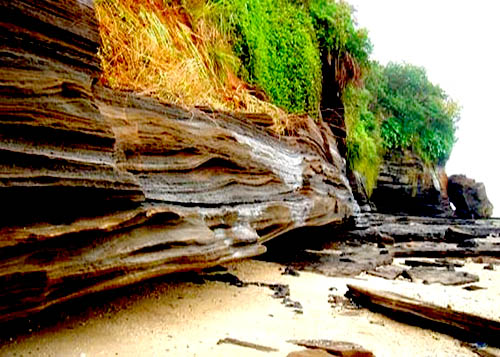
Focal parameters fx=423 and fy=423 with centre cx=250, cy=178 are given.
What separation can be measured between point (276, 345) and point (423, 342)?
81cm

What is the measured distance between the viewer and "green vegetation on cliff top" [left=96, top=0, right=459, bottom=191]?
2.97 m

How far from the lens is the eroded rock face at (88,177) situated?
157 cm

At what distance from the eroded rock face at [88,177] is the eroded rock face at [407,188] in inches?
411

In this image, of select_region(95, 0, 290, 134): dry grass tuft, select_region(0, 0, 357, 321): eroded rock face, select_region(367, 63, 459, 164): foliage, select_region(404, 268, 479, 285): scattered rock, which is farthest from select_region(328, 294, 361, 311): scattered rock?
select_region(367, 63, 459, 164): foliage

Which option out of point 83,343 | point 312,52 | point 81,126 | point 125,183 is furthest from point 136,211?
point 312,52

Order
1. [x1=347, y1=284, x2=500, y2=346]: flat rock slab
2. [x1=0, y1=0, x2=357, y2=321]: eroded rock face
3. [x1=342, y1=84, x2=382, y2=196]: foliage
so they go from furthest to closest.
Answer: [x1=342, y1=84, x2=382, y2=196]: foliage → [x1=347, y1=284, x2=500, y2=346]: flat rock slab → [x1=0, y1=0, x2=357, y2=321]: eroded rock face

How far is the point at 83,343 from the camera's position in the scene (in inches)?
70.5

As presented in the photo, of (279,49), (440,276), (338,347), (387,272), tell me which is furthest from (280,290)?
(279,49)

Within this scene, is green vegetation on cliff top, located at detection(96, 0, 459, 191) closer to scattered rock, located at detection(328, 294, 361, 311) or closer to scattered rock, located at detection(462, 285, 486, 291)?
scattered rock, located at detection(328, 294, 361, 311)

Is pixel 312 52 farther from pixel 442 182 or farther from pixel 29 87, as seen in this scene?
pixel 442 182

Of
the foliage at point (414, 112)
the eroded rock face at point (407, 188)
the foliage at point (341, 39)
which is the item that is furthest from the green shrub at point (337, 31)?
the eroded rock face at point (407, 188)

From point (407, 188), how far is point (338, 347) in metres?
11.9

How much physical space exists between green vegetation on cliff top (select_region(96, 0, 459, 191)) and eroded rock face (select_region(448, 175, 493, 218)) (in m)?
6.47

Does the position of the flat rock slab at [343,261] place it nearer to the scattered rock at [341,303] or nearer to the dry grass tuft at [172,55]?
the scattered rock at [341,303]
